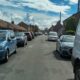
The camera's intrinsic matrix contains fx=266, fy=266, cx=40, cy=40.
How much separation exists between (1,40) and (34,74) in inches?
198

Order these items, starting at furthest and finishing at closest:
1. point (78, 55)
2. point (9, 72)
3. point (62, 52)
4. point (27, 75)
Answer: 1. point (62, 52)
2. point (9, 72)
3. point (27, 75)
4. point (78, 55)

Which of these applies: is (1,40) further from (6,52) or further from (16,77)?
(16,77)

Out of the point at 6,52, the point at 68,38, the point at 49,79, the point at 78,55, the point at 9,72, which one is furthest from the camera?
the point at 68,38

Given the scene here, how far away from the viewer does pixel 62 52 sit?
16.9 metres

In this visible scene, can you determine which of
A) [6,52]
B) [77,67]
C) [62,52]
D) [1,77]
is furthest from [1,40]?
[77,67]

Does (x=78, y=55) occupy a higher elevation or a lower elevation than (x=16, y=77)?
higher

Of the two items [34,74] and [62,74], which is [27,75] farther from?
[62,74]

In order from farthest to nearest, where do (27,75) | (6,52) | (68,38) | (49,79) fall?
(68,38)
(6,52)
(27,75)
(49,79)

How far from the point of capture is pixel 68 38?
18797 millimetres

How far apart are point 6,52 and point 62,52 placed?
408 centimetres

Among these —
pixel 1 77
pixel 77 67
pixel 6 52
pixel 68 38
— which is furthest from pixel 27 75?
pixel 68 38

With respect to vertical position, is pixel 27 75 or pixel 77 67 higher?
pixel 77 67

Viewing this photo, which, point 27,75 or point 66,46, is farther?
point 66,46

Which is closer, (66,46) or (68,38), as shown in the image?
(66,46)
